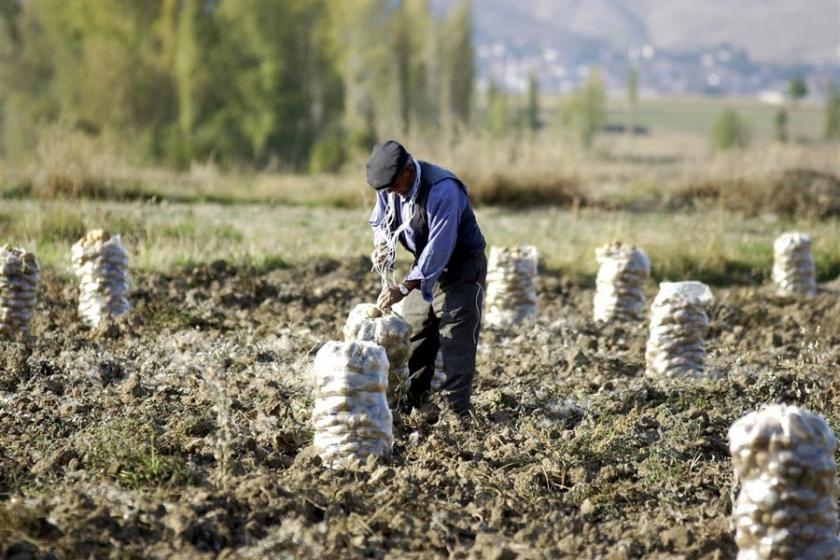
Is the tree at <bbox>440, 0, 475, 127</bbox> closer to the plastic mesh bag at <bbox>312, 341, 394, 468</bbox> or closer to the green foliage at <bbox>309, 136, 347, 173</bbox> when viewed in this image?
the green foliage at <bbox>309, 136, 347, 173</bbox>

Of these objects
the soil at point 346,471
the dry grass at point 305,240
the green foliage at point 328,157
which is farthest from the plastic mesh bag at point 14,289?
the green foliage at point 328,157

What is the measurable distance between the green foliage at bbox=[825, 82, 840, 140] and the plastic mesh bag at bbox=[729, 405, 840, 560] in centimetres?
5967

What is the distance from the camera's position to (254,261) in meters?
10.0

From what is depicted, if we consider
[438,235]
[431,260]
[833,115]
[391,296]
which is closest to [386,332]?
[391,296]

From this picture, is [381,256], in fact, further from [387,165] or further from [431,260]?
[387,165]

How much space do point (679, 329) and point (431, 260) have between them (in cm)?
214

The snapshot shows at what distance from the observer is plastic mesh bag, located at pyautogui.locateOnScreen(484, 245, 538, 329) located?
8.22 m

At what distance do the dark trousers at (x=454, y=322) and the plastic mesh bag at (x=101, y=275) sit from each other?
2934 millimetres

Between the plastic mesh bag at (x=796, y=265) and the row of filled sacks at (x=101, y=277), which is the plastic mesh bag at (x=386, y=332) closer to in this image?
the row of filled sacks at (x=101, y=277)

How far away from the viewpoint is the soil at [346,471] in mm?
3912

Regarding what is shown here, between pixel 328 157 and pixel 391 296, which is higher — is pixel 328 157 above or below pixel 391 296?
below

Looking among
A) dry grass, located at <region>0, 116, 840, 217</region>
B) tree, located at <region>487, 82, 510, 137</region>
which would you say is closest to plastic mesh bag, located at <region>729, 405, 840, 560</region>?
dry grass, located at <region>0, 116, 840, 217</region>

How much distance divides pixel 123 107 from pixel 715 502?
3316cm

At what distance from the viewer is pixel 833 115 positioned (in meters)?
60.2
